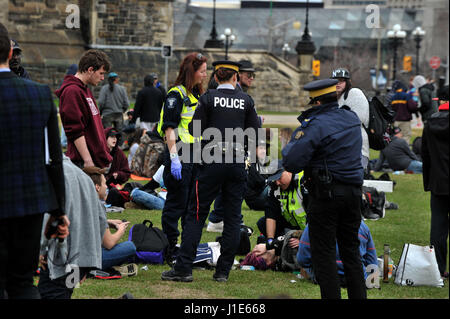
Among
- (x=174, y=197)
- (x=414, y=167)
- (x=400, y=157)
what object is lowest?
(x=414, y=167)

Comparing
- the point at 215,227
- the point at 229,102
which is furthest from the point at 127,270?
the point at 215,227

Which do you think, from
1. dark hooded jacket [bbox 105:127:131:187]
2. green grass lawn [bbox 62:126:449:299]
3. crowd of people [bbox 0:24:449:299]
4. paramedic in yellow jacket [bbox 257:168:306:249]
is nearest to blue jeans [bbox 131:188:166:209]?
dark hooded jacket [bbox 105:127:131:187]

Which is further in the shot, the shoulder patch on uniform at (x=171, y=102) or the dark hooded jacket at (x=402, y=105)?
the dark hooded jacket at (x=402, y=105)

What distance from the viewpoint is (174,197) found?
8000 millimetres

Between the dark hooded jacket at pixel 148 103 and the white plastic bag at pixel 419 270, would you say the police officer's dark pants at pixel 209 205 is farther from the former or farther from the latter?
the dark hooded jacket at pixel 148 103

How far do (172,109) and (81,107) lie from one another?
90cm

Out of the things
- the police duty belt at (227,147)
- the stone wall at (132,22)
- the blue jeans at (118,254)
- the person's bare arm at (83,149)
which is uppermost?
the stone wall at (132,22)

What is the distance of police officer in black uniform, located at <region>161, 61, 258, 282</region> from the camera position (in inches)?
271

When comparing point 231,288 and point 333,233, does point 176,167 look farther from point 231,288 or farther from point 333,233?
point 333,233

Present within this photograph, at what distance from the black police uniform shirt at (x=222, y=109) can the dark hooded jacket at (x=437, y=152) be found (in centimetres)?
164

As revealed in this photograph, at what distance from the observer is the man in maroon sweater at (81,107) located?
23.3 ft

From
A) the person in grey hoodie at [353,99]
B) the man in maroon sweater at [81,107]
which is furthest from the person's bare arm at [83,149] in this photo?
the person in grey hoodie at [353,99]
